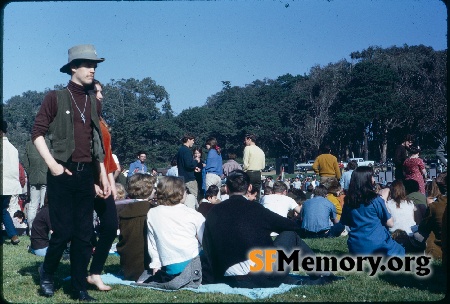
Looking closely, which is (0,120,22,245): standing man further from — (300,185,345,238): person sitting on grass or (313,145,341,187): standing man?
(313,145,341,187): standing man

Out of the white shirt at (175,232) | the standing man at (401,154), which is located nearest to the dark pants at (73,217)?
the white shirt at (175,232)

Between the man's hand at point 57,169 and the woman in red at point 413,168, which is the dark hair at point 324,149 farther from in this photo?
the man's hand at point 57,169

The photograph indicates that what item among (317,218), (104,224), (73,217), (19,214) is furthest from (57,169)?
(19,214)

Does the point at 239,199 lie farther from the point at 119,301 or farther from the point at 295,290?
the point at 119,301

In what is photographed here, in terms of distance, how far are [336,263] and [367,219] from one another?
0.64m

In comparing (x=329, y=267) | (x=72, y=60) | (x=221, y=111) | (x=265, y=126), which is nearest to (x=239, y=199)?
(x=329, y=267)

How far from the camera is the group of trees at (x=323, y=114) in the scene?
64062 mm

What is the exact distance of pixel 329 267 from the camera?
6145 mm

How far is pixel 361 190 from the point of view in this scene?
6590mm

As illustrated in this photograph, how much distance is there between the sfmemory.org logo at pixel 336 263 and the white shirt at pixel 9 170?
558cm

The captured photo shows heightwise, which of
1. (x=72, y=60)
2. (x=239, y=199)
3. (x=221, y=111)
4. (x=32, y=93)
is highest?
(x=32, y=93)

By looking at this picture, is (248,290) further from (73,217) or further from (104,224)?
(73,217)

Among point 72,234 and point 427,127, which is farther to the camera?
point 427,127

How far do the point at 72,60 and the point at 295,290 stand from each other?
299 centimetres
